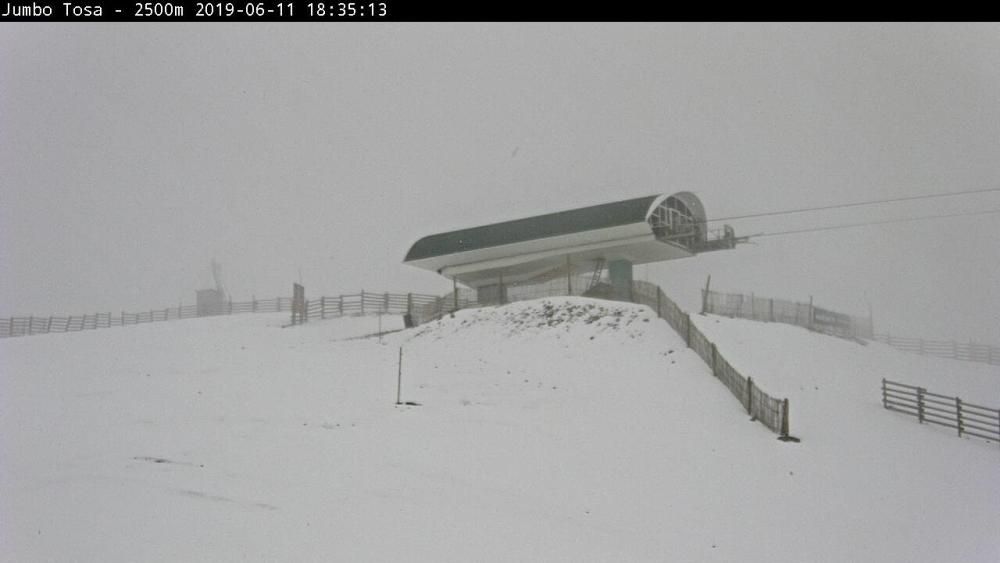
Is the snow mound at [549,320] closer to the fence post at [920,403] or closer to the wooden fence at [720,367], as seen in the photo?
the wooden fence at [720,367]

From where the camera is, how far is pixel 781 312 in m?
36.5

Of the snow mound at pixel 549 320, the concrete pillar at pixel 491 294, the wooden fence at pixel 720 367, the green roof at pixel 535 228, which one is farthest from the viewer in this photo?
the concrete pillar at pixel 491 294

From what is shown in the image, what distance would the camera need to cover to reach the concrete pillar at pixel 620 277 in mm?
29083

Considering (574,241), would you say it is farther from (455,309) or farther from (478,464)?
(478,464)

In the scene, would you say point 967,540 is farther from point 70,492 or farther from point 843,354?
point 843,354

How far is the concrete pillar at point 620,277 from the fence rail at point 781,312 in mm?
4695

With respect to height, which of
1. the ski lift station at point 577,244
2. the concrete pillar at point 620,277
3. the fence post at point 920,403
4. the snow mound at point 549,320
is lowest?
the fence post at point 920,403

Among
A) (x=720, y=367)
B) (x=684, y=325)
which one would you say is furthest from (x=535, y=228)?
(x=720, y=367)

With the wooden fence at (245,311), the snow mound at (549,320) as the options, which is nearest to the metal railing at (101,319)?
the wooden fence at (245,311)

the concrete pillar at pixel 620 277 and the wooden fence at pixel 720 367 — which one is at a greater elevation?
the concrete pillar at pixel 620 277

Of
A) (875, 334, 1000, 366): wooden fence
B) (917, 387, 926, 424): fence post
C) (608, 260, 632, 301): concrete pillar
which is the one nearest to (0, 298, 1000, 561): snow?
(917, 387, 926, 424): fence post

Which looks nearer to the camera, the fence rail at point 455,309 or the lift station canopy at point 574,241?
the fence rail at point 455,309

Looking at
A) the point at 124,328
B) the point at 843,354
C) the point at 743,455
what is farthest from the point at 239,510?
the point at 124,328

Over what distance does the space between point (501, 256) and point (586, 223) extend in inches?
203
